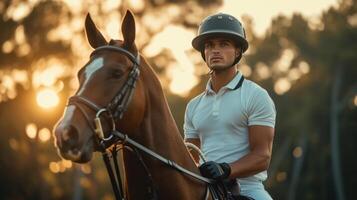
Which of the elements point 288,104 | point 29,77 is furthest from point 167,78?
point 288,104

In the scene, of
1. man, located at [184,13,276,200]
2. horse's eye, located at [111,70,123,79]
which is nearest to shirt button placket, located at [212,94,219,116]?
man, located at [184,13,276,200]

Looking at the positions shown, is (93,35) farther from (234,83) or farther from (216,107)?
(234,83)

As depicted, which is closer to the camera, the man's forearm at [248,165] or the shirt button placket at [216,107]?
the man's forearm at [248,165]

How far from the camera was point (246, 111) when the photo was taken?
22.8ft

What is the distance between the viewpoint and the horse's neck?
606cm

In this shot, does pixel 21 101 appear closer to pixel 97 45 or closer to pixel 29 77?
pixel 29 77

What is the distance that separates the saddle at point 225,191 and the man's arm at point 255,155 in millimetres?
101

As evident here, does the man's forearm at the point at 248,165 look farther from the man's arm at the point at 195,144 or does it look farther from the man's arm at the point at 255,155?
the man's arm at the point at 195,144

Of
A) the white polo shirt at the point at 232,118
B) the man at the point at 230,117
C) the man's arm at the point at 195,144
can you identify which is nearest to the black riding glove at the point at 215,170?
the man at the point at 230,117

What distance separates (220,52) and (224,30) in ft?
0.66

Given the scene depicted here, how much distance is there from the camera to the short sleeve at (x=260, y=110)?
686cm

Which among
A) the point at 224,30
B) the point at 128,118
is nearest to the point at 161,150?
the point at 128,118

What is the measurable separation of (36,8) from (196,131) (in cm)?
3485

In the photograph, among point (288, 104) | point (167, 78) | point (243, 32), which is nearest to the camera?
point (243, 32)
